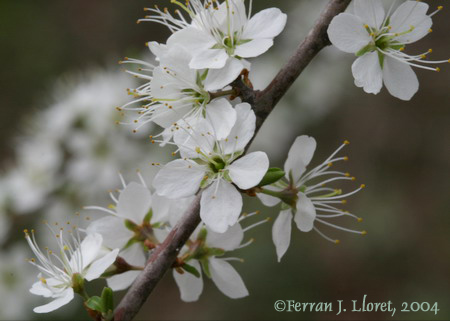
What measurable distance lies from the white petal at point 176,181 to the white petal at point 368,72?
35 cm

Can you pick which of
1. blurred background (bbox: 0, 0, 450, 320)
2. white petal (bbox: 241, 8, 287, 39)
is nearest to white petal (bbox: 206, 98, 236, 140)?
white petal (bbox: 241, 8, 287, 39)

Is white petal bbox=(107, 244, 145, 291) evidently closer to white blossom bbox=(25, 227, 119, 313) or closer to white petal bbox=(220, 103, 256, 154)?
white blossom bbox=(25, 227, 119, 313)

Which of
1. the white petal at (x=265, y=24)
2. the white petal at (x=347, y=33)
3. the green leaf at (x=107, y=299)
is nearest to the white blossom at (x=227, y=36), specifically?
the white petal at (x=265, y=24)

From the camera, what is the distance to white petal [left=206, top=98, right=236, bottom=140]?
106 centimetres

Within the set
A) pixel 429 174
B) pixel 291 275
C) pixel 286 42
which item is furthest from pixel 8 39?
pixel 429 174

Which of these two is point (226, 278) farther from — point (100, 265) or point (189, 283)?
point (100, 265)

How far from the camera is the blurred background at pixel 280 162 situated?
2684 mm

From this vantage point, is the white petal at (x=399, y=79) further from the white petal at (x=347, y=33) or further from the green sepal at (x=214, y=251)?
the green sepal at (x=214, y=251)

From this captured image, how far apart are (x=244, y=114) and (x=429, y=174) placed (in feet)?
11.0

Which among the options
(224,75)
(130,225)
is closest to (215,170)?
(224,75)

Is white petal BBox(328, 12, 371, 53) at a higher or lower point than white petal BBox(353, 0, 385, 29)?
lower

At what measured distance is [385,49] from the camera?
119cm

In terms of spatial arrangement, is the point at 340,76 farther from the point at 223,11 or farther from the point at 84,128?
the point at 223,11

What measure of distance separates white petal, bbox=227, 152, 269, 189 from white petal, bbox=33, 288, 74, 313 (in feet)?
1.28
